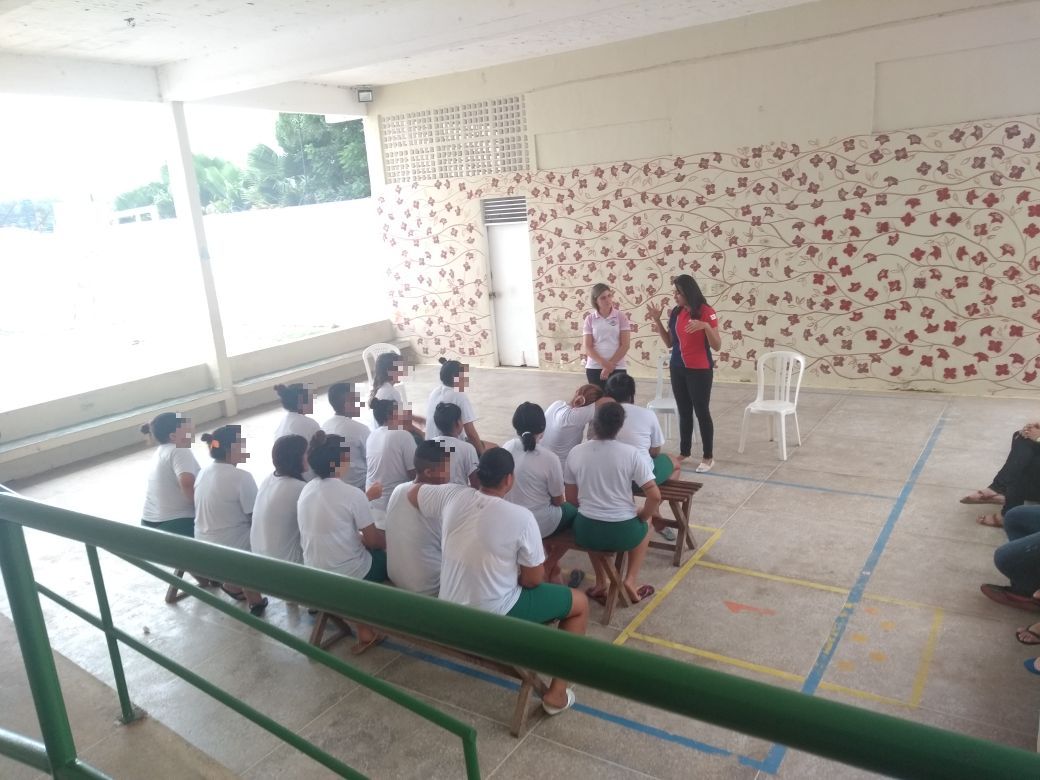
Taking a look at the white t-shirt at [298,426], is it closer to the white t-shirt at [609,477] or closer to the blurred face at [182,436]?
the blurred face at [182,436]

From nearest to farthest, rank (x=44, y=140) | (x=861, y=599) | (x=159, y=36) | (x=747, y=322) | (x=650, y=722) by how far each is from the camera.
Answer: (x=650, y=722), (x=861, y=599), (x=159, y=36), (x=747, y=322), (x=44, y=140)

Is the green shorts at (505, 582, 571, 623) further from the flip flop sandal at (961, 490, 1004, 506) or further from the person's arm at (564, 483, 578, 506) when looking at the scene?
the flip flop sandal at (961, 490, 1004, 506)

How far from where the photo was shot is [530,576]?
3289 millimetres

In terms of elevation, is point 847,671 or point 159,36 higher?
point 159,36

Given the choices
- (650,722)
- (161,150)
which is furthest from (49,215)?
(650,722)

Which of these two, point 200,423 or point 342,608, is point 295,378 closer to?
point 200,423

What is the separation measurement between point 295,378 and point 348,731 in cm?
→ 717

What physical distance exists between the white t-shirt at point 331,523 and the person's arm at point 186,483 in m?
1.07

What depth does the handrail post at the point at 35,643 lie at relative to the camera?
1513 millimetres

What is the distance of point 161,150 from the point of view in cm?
875

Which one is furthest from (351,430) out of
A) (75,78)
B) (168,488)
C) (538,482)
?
(75,78)

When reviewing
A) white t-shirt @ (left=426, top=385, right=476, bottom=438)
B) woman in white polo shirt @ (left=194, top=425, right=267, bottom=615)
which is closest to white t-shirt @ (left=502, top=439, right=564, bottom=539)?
white t-shirt @ (left=426, top=385, right=476, bottom=438)

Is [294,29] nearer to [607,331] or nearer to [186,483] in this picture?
[607,331]

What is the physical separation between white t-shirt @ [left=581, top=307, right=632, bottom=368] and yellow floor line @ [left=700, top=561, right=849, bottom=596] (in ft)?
7.61
